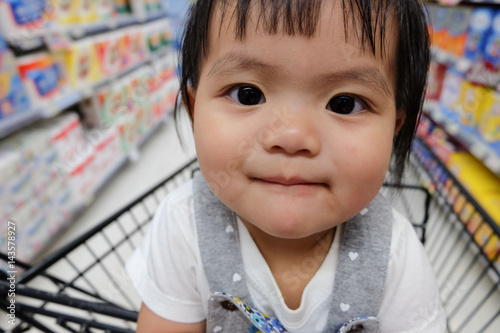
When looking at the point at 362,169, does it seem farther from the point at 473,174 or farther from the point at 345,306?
the point at 473,174

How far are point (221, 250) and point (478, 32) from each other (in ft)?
5.34

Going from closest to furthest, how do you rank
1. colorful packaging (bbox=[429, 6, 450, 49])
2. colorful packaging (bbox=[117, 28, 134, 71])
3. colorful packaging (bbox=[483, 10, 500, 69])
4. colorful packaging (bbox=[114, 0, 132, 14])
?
colorful packaging (bbox=[483, 10, 500, 69])
colorful packaging (bbox=[429, 6, 450, 49])
colorful packaging (bbox=[117, 28, 134, 71])
colorful packaging (bbox=[114, 0, 132, 14])

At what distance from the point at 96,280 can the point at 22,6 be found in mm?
1174

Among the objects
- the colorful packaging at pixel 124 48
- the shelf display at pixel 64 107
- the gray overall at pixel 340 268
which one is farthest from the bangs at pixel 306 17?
the colorful packaging at pixel 124 48

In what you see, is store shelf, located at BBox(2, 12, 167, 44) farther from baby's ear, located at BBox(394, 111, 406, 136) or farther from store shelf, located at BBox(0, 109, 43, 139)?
baby's ear, located at BBox(394, 111, 406, 136)

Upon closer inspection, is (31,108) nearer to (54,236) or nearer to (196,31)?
(54,236)

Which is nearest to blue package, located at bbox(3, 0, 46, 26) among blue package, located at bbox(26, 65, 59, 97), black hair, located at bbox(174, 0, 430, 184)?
blue package, located at bbox(26, 65, 59, 97)

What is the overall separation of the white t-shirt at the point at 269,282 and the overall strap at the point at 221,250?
0.06ft

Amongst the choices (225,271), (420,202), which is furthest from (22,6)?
(420,202)

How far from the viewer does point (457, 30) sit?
5.55ft

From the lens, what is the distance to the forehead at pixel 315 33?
38cm

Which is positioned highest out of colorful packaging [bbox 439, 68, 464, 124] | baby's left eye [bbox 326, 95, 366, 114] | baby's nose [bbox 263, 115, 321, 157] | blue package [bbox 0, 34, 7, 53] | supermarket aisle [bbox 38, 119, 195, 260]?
baby's left eye [bbox 326, 95, 366, 114]

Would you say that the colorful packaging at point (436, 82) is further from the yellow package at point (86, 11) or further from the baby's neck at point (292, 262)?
the yellow package at point (86, 11)

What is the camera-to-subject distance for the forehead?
380mm
